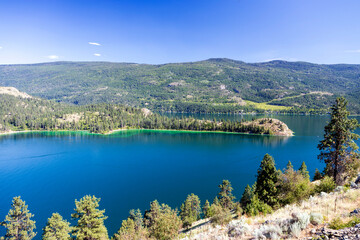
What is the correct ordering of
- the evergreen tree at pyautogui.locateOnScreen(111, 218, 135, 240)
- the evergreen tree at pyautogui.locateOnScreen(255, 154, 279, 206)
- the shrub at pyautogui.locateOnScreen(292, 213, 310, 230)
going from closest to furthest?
the shrub at pyautogui.locateOnScreen(292, 213, 310, 230), the evergreen tree at pyautogui.locateOnScreen(111, 218, 135, 240), the evergreen tree at pyautogui.locateOnScreen(255, 154, 279, 206)

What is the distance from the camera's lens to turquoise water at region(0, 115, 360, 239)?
63.2m

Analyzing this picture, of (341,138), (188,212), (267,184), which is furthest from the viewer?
(188,212)

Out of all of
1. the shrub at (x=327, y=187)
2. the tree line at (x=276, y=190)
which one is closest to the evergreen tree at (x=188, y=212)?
the tree line at (x=276, y=190)

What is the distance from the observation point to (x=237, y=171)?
84.7 meters

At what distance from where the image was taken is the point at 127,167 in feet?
310

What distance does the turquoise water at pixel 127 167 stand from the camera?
6316 cm

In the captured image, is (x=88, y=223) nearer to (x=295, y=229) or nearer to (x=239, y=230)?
(x=239, y=230)

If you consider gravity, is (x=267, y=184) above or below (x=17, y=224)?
above

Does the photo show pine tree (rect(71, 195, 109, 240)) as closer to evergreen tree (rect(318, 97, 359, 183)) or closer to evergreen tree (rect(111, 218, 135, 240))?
evergreen tree (rect(111, 218, 135, 240))

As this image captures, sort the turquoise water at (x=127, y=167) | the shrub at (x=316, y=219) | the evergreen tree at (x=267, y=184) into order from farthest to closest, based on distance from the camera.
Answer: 1. the turquoise water at (x=127, y=167)
2. the evergreen tree at (x=267, y=184)
3. the shrub at (x=316, y=219)

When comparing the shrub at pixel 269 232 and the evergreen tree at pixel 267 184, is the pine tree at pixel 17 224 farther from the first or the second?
the shrub at pixel 269 232

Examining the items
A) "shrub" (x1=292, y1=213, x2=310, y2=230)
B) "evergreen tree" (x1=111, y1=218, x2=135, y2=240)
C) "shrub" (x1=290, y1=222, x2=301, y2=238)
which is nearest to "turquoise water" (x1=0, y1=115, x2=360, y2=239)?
"evergreen tree" (x1=111, y1=218, x2=135, y2=240)

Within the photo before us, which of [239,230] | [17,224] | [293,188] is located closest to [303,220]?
[239,230]

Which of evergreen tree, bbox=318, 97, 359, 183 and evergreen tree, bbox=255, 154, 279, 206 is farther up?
evergreen tree, bbox=318, 97, 359, 183
